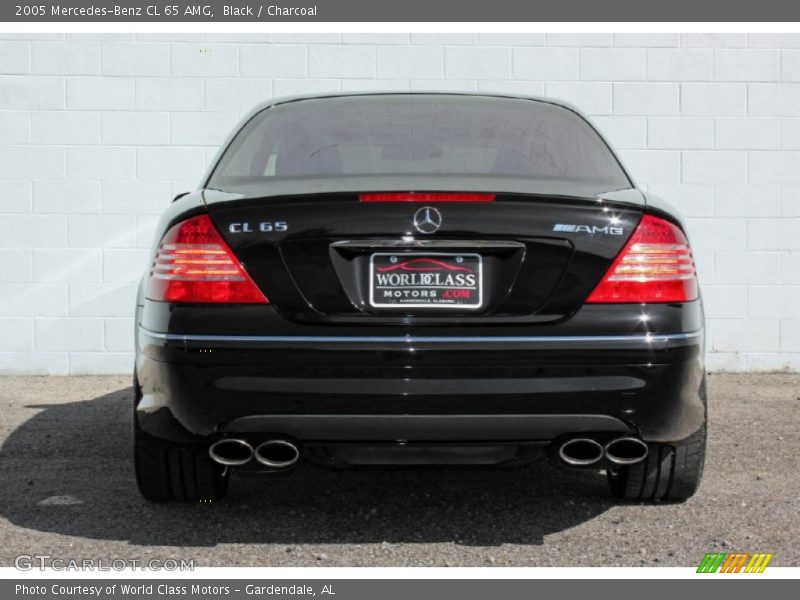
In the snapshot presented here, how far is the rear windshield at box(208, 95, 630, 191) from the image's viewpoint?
4238 millimetres

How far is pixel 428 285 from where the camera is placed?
11.2 ft

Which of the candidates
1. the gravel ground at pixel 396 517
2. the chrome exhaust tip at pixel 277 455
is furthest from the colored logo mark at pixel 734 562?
the chrome exhaust tip at pixel 277 455

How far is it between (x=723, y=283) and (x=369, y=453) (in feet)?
17.8

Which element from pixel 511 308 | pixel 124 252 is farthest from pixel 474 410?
pixel 124 252

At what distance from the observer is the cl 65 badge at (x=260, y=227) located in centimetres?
346

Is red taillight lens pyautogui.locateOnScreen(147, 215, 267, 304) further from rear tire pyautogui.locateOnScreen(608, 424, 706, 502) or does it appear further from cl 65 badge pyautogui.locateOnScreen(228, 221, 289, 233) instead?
rear tire pyautogui.locateOnScreen(608, 424, 706, 502)

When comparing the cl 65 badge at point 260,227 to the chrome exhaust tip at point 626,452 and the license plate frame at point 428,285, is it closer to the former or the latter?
the license plate frame at point 428,285

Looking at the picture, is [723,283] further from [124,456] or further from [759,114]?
[124,456]

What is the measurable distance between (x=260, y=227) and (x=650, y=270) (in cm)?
120

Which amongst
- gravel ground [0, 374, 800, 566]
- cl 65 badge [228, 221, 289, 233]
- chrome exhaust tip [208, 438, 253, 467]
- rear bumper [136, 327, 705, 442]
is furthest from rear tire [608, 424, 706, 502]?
cl 65 badge [228, 221, 289, 233]

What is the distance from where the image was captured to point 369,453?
3.51 m

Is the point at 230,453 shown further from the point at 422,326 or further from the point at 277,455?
the point at 422,326

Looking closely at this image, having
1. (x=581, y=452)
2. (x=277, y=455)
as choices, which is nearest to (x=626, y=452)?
(x=581, y=452)

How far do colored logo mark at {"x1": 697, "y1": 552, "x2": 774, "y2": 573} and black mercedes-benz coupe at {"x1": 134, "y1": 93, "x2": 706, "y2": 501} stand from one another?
0.43m
